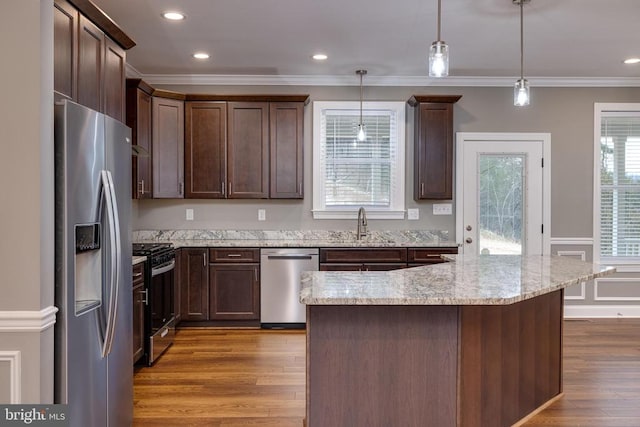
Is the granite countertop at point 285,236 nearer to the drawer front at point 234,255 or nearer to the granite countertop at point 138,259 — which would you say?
the drawer front at point 234,255

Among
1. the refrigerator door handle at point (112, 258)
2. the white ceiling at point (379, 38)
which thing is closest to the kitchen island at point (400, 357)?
the refrigerator door handle at point (112, 258)

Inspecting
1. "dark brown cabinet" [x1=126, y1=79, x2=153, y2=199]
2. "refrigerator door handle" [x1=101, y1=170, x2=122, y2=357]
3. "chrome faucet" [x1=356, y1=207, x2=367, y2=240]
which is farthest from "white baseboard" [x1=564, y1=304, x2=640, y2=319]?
"refrigerator door handle" [x1=101, y1=170, x2=122, y2=357]

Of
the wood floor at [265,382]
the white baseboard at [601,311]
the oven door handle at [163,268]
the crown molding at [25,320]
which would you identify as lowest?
the wood floor at [265,382]

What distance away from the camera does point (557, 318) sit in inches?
114

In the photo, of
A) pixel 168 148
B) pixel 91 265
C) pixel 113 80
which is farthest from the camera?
pixel 168 148

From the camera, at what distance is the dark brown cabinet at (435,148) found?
4.91m

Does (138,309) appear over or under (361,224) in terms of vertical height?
under

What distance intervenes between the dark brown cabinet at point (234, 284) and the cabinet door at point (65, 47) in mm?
2546

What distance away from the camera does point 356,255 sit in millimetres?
4609

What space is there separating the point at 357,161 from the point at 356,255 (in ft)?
3.82

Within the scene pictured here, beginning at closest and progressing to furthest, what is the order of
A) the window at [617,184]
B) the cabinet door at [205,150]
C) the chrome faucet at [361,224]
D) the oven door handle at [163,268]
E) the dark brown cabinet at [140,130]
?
the oven door handle at [163,268]
the dark brown cabinet at [140,130]
the cabinet door at [205,150]
the chrome faucet at [361,224]
the window at [617,184]

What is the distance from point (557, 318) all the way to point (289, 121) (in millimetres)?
3172

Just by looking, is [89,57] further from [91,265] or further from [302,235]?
[302,235]

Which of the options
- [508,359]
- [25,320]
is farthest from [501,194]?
[25,320]
